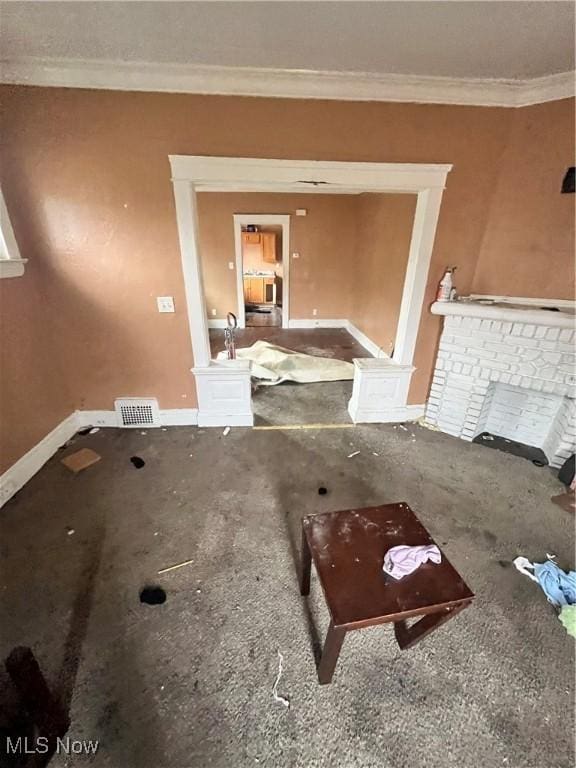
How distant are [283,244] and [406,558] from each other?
6142mm

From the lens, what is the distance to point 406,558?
4.16 ft

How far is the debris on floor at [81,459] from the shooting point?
246 centimetres

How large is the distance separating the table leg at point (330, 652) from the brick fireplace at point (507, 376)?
7.57 feet

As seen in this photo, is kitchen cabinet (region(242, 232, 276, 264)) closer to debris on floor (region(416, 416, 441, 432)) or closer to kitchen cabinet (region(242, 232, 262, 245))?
kitchen cabinet (region(242, 232, 262, 245))

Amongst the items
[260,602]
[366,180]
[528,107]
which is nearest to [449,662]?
[260,602]

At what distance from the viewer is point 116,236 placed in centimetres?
239

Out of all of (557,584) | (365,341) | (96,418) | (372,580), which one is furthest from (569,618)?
(365,341)

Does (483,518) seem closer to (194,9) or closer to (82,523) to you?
(82,523)

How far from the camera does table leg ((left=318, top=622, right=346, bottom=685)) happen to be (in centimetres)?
110

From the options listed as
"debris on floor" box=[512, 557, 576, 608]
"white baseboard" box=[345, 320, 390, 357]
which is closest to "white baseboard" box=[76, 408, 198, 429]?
"debris on floor" box=[512, 557, 576, 608]

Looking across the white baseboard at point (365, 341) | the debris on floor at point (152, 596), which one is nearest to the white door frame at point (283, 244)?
the white baseboard at point (365, 341)

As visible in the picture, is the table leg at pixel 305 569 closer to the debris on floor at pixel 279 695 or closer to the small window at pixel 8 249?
the debris on floor at pixel 279 695

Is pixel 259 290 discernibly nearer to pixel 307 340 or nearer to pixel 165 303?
pixel 307 340

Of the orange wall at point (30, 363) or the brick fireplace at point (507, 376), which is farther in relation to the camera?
the brick fireplace at point (507, 376)
